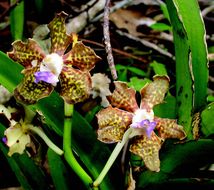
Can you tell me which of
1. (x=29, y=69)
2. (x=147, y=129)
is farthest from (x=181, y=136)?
(x=29, y=69)

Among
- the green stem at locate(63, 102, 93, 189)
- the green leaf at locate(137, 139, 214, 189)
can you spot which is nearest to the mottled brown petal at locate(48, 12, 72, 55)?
the green stem at locate(63, 102, 93, 189)

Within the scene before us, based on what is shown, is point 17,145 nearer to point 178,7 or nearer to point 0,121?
point 0,121

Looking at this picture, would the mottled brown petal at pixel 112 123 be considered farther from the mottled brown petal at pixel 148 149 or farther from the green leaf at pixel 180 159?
the green leaf at pixel 180 159

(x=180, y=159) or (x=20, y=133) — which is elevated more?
(x=20, y=133)

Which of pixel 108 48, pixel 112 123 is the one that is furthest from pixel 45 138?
pixel 108 48

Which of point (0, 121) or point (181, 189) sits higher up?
point (0, 121)

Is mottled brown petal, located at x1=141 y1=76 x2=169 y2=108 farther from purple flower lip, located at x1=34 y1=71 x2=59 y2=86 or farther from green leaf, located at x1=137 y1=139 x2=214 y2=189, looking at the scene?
purple flower lip, located at x1=34 y1=71 x2=59 y2=86

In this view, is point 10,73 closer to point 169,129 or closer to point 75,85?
point 75,85
